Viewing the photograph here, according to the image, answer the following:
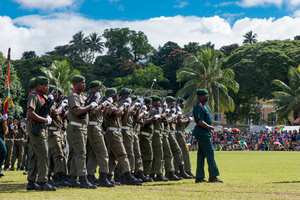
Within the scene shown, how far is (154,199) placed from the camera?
688cm

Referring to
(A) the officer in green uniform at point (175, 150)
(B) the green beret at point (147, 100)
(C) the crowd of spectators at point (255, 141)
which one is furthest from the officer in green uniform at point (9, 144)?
(C) the crowd of spectators at point (255, 141)

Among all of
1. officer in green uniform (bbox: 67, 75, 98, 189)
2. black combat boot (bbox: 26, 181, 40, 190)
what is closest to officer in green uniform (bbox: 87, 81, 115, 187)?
officer in green uniform (bbox: 67, 75, 98, 189)

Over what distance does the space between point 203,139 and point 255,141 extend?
33576 mm

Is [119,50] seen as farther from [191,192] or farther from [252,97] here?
[191,192]

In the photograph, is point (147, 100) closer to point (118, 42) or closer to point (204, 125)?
point (204, 125)

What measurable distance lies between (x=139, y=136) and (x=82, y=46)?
72108mm

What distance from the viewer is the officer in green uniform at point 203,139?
9648 mm

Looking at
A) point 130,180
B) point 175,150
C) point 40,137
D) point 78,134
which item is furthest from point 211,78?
point 40,137

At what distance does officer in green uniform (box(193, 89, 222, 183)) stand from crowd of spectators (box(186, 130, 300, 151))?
29218 mm

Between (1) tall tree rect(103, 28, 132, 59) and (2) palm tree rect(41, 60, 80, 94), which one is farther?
(1) tall tree rect(103, 28, 132, 59)

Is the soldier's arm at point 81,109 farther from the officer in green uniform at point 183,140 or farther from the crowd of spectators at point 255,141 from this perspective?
the crowd of spectators at point 255,141

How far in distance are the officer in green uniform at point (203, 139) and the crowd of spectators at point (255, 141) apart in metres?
29.2

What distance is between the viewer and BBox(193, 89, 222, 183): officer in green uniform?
31.7ft

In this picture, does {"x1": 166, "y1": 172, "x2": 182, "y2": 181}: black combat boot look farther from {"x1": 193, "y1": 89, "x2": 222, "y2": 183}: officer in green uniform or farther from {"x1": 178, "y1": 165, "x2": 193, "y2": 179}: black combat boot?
{"x1": 193, "y1": 89, "x2": 222, "y2": 183}: officer in green uniform
